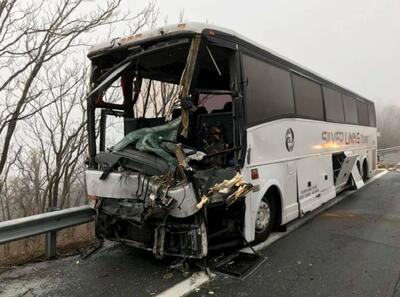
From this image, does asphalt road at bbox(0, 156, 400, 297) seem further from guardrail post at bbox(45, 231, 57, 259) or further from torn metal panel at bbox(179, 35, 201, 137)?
torn metal panel at bbox(179, 35, 201, 137)

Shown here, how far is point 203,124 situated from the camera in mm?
5781

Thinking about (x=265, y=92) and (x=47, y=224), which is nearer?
(x=47, y=224)

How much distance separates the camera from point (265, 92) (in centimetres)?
595

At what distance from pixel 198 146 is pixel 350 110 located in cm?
733

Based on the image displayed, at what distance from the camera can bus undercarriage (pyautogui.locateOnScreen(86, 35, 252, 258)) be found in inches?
179

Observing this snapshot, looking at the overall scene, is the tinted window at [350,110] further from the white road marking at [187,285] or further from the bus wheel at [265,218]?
the white road marking at [187,285]

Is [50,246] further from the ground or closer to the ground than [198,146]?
closer to the ground

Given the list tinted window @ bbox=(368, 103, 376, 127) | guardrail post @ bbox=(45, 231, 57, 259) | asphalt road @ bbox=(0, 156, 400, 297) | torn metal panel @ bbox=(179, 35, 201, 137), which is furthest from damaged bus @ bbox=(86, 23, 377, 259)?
tinted window @ bbox=(368, 103, 376, 127)

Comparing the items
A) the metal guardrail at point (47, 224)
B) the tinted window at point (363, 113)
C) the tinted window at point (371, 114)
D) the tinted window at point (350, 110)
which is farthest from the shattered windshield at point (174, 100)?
the tinted window at point (371, 114)

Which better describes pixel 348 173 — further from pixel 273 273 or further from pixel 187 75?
pixel 187 75

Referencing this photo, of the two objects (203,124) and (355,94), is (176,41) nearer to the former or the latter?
(203,124)

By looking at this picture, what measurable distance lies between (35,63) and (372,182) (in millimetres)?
11582

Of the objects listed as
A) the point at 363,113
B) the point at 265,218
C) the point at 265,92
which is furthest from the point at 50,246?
the point at 363,113

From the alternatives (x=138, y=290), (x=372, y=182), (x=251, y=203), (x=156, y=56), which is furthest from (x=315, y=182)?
(x=372, y=182)
